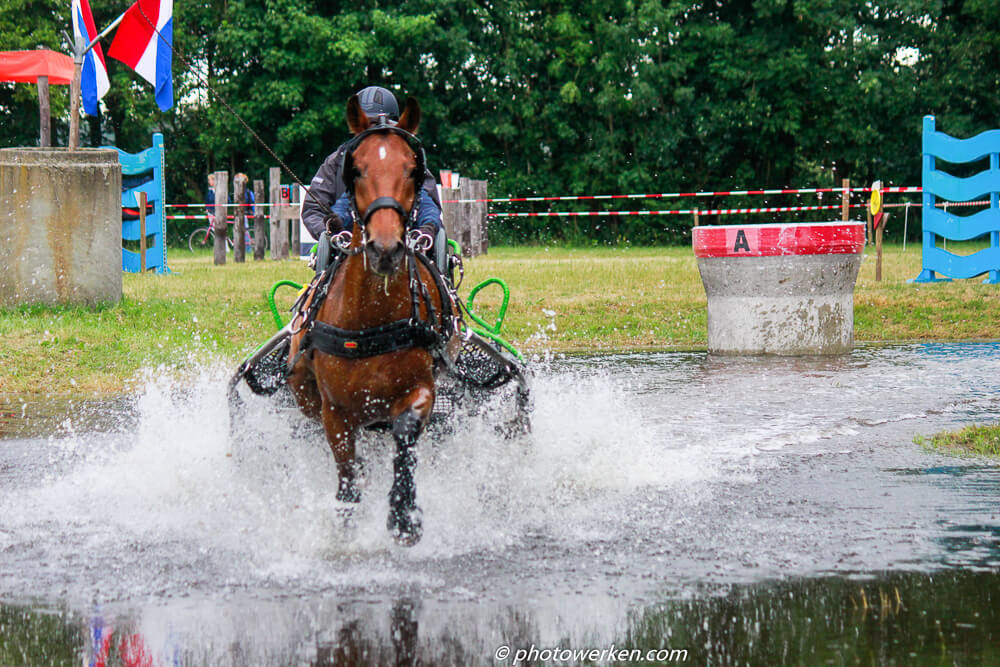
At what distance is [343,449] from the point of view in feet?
21.1

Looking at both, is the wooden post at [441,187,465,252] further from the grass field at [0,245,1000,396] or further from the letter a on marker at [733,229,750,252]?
the letter a on marker at [733,229,750,252]

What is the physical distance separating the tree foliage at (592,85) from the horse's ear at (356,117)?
33.9 metres

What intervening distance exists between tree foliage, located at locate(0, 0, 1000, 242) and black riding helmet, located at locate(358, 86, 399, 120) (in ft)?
107

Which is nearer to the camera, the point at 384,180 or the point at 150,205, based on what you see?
the point at 384,180

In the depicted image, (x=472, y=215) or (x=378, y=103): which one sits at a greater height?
(x=378, y=103)

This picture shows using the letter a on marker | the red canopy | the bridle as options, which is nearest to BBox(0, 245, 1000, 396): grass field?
the letter a on marker

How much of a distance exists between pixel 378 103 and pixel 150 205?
19.7m

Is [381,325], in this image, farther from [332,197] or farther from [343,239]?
[332,197]

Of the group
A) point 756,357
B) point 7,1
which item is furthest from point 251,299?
point 7,1

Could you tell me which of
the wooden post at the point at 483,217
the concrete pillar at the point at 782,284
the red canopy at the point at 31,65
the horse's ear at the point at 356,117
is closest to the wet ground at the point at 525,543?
the horse's ear at the point at 356,117

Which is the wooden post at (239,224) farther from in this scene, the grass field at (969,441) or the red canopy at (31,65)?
the grass field at (969,441)

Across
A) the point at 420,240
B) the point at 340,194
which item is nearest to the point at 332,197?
the point at 340,194

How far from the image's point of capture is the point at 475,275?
70.9 ft

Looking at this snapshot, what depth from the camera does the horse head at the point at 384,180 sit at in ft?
17.5
